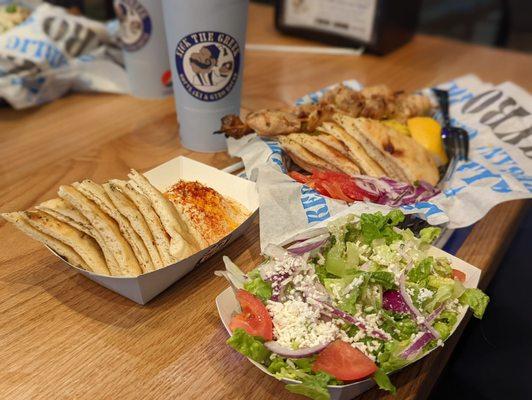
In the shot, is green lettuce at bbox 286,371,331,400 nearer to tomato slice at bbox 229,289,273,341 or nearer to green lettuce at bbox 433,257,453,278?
tomato slice at bbox 229,289,273,341

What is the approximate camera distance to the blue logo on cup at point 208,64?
4.30ft

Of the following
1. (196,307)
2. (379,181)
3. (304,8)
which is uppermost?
(304,8)

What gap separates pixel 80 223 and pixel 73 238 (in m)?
0.04

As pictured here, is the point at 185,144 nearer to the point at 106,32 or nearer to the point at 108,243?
the point at 108,243

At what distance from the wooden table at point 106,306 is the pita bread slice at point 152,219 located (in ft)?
0.35

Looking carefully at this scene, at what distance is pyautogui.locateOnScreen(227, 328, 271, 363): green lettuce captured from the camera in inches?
30.5

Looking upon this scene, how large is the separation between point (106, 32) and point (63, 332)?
1573 millimetres

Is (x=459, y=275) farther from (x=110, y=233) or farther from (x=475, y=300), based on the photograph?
(x=110, y=233)

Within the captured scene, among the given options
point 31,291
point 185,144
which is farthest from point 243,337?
point 185,144

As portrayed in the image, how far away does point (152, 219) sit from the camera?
1.01 m

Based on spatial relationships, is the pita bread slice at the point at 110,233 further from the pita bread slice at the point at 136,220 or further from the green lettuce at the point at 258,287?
the green lettuce at the point at 258,287

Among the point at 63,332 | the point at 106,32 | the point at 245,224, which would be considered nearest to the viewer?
the point at 63,332

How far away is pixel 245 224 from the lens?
1101mm

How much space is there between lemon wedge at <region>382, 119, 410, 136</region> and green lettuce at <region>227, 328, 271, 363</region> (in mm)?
1029
